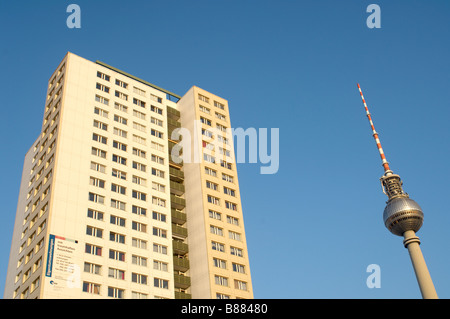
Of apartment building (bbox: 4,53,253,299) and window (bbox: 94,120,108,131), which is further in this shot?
window (bbox: 94,120,108,131)

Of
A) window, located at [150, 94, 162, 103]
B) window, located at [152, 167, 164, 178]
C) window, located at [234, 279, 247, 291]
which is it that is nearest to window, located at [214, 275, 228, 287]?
window, located at [234, 279, 247, 291]

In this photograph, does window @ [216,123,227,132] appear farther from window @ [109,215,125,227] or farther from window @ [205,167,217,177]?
window @ [109,215,125,227]

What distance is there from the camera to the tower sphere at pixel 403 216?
12512cm

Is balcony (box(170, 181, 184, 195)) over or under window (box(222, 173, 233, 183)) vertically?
under

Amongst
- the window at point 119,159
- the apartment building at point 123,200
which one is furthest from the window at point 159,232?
the window at point 119,159

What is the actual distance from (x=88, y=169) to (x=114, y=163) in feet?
15.3

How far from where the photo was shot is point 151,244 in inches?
2741

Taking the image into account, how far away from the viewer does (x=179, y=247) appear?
244 feet

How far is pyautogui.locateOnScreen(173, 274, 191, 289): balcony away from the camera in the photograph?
70875mm

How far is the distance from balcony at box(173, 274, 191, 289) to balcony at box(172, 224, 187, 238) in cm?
693

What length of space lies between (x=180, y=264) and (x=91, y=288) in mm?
15746

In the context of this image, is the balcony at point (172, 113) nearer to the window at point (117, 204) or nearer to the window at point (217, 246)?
the window at point (117, 204)
